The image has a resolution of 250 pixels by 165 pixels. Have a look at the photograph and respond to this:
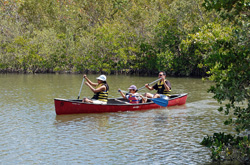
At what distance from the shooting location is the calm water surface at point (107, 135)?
32.2ft

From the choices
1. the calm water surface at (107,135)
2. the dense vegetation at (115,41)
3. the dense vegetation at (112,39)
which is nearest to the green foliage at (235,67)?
the calm water surface at (107,135)

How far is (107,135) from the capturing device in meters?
12.4

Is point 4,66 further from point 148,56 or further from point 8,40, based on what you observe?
point 148,56

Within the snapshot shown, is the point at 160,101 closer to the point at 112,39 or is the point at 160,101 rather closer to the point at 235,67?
the point at 235,67

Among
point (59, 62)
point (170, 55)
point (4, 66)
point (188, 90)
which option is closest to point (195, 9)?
point (170, 55)

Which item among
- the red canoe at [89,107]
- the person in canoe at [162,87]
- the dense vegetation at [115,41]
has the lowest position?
the red canoe at [89,107]

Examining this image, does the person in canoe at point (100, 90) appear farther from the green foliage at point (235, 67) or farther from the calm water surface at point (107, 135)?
the green foliage at point (235, 67)

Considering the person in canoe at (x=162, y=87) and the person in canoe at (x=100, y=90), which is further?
the person in canoe at (x=162, y=87)

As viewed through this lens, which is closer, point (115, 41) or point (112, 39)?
point (115, 41)

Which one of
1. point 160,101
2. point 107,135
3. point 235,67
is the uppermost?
point 235,67

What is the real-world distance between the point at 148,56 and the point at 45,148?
36870 millimetres

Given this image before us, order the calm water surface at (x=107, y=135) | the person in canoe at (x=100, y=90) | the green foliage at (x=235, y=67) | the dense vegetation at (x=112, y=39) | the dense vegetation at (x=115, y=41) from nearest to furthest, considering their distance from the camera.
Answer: the green foliage at (x=235, y=67) → the calm water surface at (x=107, y=135) → the person in canoe at (x=100, y=90) → the dense vegetation at (x=112, y=39) → the dense vegetation at (x=115, y=41)

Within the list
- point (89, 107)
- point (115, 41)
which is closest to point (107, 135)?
point (89, 107)

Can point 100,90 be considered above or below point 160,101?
above
